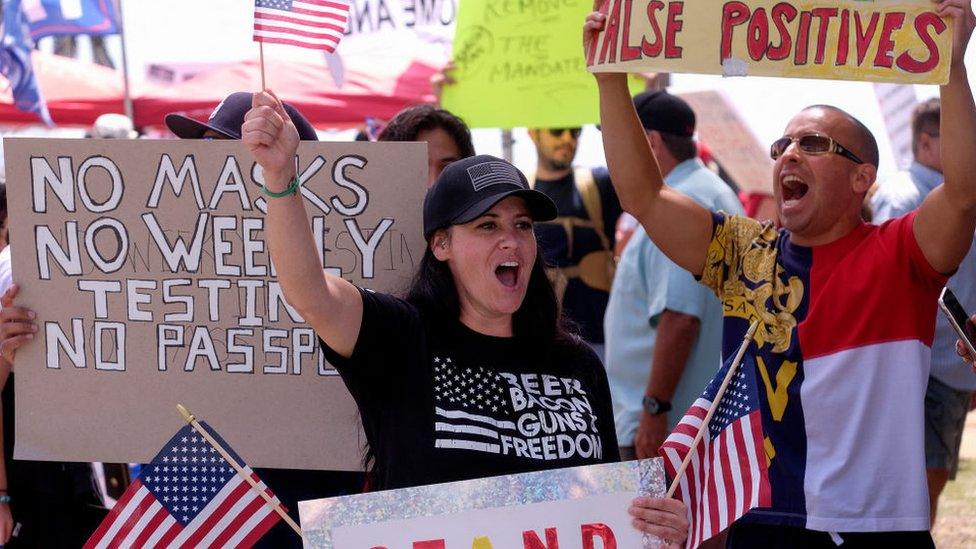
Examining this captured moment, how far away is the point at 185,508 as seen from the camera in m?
3.03

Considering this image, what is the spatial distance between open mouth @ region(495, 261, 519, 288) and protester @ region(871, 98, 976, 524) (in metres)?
2.74

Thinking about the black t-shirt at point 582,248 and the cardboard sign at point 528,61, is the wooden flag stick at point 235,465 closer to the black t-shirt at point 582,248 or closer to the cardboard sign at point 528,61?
the black t-shirt at point 582,248

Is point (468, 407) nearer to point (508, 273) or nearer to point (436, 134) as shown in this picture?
point (508, 273)

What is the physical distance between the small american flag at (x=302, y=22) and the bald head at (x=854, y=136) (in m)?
1.33

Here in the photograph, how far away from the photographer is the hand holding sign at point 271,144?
2.74 m

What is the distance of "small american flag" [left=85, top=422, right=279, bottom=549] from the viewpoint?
300 cm

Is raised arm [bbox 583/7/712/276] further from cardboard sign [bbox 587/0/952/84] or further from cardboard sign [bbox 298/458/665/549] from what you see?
cardboard sign [bbox 298/458/665/549]

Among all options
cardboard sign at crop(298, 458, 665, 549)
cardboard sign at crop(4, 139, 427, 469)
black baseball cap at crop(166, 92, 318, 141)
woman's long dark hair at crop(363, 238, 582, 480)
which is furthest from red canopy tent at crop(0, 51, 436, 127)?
cardboard sign at crop(298, 458, 665, 549)

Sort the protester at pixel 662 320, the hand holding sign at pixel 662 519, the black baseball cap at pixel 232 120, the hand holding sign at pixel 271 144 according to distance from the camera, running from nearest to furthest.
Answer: the hand holding sign at pixel 271 144
the hand holding sign at pixel 662 519
the black baseball cap at pixel 232 120
the protester at pixel 662 320

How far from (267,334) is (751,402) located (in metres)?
1.40

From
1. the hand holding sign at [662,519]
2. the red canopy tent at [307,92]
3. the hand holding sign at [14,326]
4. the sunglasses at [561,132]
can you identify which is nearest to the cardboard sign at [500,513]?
the hand holding sign at [662,519]

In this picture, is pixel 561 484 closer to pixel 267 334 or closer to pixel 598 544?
pixel 598 544

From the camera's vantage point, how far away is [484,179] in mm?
3121

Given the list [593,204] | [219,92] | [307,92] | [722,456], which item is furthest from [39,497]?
[219,92]
